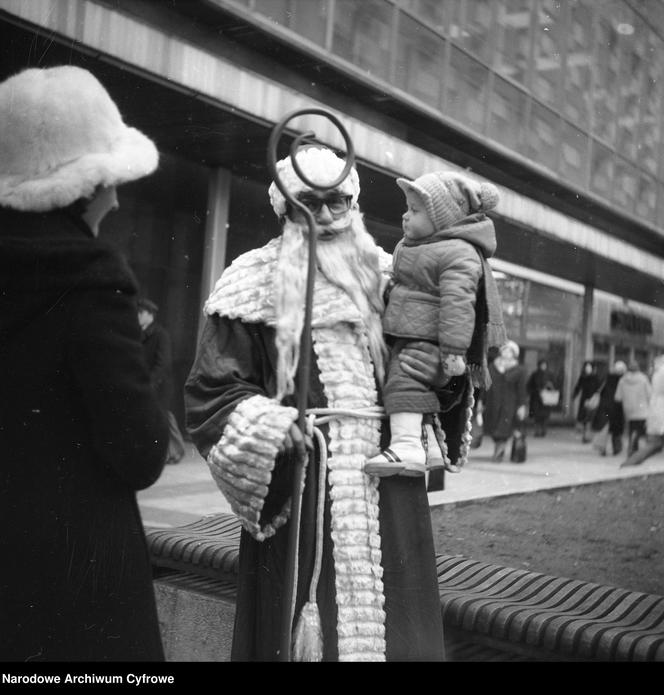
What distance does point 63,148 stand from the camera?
6.18 ft

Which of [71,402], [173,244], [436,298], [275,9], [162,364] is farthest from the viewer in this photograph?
[275,9]

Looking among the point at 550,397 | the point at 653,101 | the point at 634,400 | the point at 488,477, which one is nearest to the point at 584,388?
the point at 550,397

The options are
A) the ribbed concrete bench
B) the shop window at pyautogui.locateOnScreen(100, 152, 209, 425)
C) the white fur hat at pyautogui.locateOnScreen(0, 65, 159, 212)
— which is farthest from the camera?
the shop window at pyautogui.locateOnScreen(100, 152, 209, 425)

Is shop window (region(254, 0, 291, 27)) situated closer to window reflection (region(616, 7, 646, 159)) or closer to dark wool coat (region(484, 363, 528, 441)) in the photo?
window reflection (region(616, 7, 646, 159))

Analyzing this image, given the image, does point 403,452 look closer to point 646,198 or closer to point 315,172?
point 315,172

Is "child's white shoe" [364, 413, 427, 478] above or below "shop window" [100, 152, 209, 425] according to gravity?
below

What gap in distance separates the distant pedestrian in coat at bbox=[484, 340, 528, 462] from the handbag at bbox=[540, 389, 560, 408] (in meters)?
0.06

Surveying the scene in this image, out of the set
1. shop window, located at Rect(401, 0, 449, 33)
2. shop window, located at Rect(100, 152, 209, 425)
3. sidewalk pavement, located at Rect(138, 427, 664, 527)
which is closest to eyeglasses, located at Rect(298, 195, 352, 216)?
shop window, located at Rect(100, 152, 209, 425)

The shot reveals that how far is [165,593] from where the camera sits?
2.99m

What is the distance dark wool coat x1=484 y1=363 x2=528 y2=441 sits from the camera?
274cm

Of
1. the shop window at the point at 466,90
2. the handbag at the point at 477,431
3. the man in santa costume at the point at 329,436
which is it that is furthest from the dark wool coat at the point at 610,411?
the shop window at the point at 466,90

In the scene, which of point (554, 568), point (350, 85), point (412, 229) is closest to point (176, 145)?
point (350, 85)

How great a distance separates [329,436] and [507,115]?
1.32 meters

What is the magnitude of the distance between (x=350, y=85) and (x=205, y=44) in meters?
0.46
